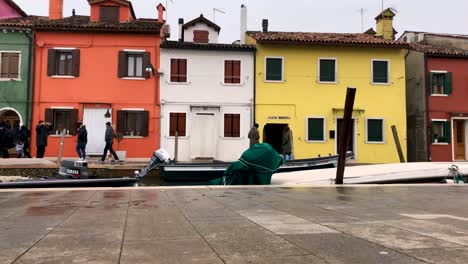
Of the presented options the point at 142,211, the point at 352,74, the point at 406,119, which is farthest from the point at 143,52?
the point at 142,211

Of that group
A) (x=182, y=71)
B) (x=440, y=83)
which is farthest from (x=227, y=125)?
(x=440, y=83)

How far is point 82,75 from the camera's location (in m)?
23.0

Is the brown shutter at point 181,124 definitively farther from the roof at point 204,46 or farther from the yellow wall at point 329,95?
the yellow wall at point 329,95

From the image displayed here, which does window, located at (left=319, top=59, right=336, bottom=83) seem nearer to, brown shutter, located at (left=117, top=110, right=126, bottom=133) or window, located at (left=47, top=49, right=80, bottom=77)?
brown shutter, located at (left=117, top=110, right=126, bottom=133)

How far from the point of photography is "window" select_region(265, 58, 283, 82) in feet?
79.2

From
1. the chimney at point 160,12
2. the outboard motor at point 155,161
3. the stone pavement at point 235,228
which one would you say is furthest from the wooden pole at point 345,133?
the chimney at point 160,12

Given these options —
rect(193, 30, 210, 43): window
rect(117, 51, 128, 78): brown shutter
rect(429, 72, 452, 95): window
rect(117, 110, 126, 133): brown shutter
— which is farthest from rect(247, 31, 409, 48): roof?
rect(117, 110, 126, 133): brown shutter

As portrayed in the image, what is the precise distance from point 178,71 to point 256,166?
43.1 ft

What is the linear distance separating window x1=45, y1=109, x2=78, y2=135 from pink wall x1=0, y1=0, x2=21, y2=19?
26.8 ft

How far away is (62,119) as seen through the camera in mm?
22812

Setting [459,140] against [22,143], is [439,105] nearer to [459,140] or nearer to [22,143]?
[459,140]

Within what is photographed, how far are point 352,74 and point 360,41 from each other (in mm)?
1830

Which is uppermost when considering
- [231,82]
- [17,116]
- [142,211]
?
[231,82]

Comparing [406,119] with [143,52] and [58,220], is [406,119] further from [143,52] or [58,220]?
[58,220]
